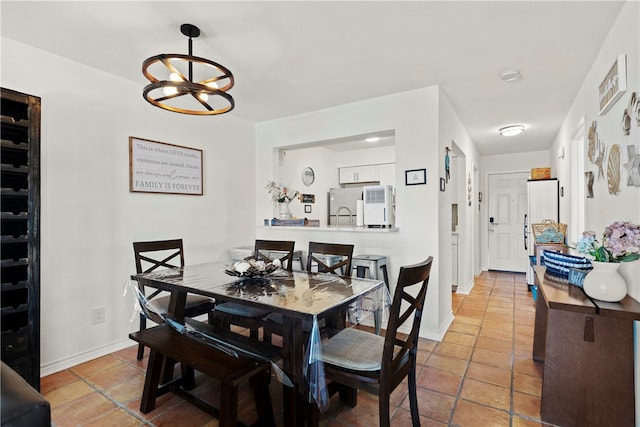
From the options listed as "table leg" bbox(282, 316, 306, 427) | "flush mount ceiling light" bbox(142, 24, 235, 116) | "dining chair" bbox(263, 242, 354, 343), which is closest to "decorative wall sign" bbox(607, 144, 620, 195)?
"dining chair" bbox(263, 242, 354, 343)

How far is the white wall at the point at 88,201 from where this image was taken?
93.0 inches

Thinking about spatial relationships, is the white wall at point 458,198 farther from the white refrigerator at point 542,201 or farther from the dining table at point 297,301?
the dining table at point 297,301

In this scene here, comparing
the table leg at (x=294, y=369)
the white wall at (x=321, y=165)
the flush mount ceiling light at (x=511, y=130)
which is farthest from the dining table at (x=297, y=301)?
the flush mount ceiling light at (x=511, y=130)

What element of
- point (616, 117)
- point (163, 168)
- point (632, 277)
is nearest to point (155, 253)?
point (163, 168)

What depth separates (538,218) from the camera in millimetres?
4965

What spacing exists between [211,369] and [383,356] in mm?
818

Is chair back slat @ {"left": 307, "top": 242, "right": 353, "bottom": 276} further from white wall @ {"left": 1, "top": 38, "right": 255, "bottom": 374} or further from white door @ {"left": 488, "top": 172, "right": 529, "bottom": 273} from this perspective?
white door @ {"left": 488, "top": 172, "right": 529, "bottom": 273}

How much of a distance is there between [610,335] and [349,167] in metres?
4.87

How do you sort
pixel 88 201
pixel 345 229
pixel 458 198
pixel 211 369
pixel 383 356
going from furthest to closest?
pixel 458 198
pixel 345 229
pixel 88 201
pixel 211 369
pixel 383 356

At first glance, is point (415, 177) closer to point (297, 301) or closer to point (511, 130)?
point (297, 301)

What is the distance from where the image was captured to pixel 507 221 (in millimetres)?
6426

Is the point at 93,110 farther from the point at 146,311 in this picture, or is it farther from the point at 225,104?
the point at 146,311

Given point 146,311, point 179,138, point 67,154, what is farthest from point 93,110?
point 146,311

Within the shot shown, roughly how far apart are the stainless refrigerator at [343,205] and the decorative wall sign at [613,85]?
12.0 feet
